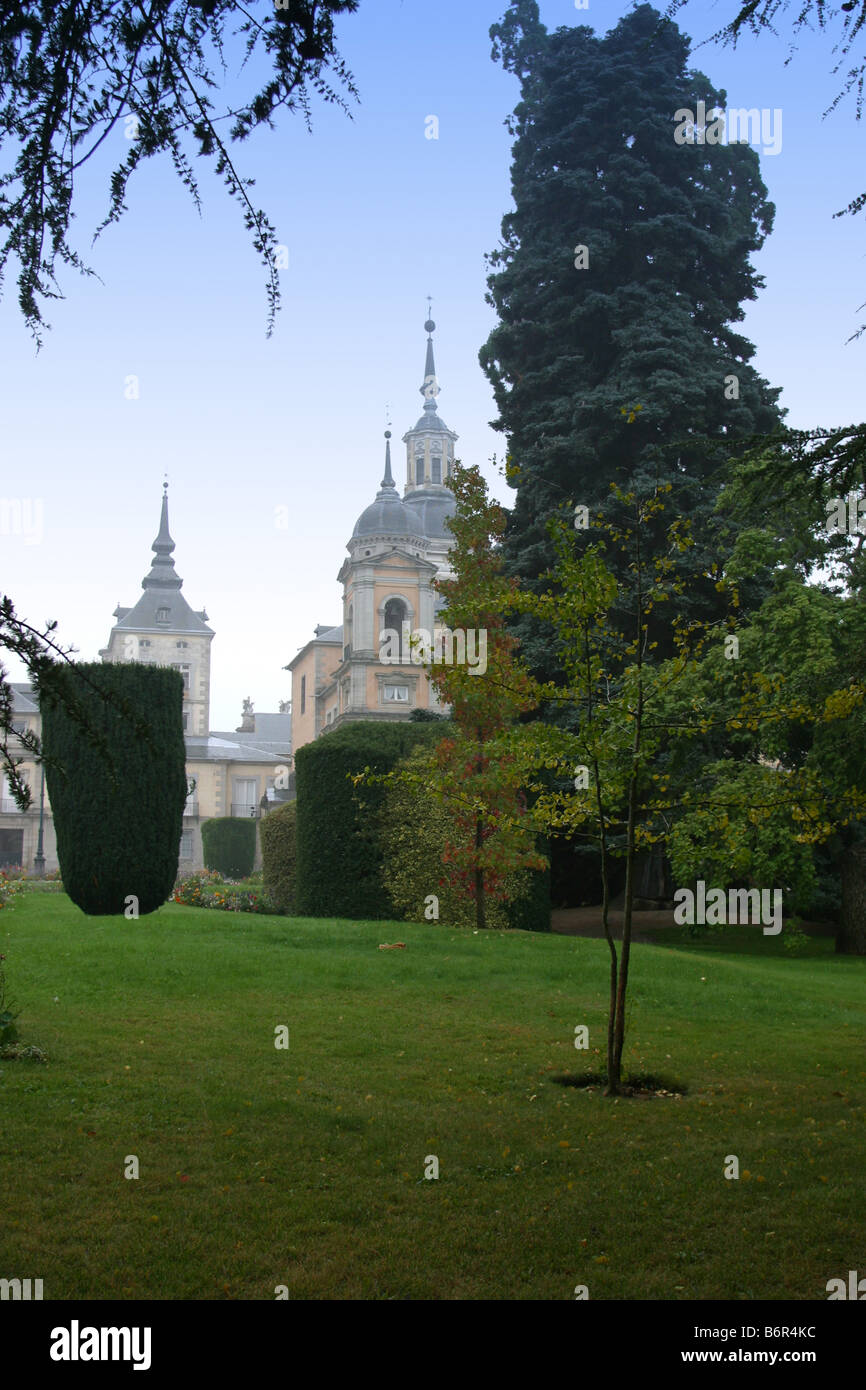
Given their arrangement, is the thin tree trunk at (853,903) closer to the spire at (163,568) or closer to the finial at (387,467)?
the finial at (387,467)

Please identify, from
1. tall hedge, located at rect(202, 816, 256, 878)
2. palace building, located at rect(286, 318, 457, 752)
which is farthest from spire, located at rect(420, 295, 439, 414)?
tall hedge, located at rect(202, 816, 256, 878)

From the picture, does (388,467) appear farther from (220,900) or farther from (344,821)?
(344,821)

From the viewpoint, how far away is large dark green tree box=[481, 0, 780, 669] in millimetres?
24047

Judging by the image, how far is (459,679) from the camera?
29.1 ft

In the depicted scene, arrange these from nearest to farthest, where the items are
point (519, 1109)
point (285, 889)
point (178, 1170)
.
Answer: point (178, 1170), point (519, 1109), point (285, 889)

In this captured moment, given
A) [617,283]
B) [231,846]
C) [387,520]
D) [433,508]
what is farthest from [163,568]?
[617,283]

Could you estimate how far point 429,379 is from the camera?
79250mm

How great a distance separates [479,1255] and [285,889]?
19.2 metres

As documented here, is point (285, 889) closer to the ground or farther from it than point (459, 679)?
closer to the ground

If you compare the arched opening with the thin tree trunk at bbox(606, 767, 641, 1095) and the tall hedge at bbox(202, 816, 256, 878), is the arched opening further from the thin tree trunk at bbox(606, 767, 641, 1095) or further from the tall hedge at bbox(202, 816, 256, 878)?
Result: the thin tree trunk at bbox(606, 767, 641, 1095)

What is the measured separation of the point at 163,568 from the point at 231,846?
49121mm

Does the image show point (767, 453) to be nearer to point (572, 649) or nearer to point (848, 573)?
point (572, 649)
